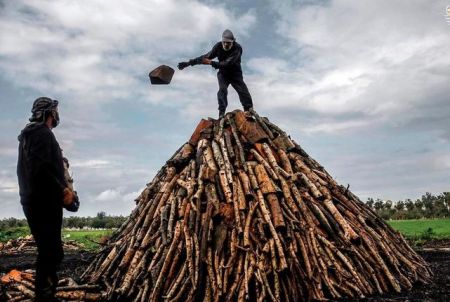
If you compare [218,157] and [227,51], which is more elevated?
[227,51]

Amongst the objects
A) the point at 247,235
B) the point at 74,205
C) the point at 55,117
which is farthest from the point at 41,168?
the point at 247,235

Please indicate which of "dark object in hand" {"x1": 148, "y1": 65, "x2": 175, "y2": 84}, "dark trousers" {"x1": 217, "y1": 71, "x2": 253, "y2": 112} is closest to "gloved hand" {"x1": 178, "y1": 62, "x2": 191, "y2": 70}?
"dark object in hand" {"x1": 148, "y1": 65, "x2": 175, "y2": 84}

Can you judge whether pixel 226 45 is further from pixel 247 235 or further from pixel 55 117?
pixel 55 117

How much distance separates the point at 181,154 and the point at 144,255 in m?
2.22

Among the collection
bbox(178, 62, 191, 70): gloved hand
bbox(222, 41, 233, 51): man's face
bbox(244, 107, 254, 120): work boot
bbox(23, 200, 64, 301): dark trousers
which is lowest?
bbox(23, 200, 64, 301): dark trousers

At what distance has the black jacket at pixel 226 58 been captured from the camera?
30.9ft

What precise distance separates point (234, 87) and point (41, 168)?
5.11 meters

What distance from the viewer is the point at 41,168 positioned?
573cm

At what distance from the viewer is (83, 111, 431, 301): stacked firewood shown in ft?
22.6

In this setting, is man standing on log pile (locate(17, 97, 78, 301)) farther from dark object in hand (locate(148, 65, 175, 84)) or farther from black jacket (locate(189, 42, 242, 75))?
black jacket (locate(189, 42, 242, 75))

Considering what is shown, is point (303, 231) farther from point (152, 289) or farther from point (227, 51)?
point (227, 51)

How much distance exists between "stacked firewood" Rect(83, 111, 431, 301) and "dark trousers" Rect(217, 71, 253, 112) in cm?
62

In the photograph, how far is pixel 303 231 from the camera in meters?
7.41

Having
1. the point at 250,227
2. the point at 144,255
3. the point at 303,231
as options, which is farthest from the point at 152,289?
the point at 303,231
